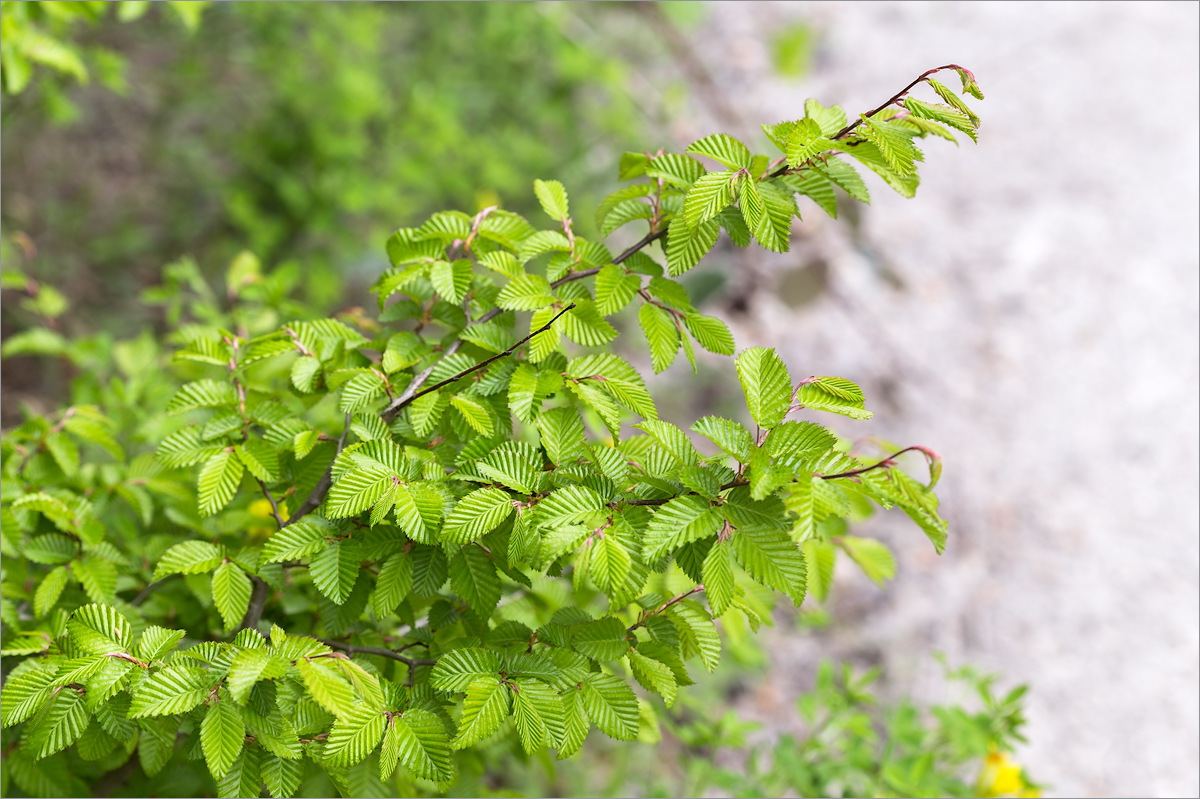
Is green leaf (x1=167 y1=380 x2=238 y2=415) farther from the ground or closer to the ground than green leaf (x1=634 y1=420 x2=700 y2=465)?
farther from the ground

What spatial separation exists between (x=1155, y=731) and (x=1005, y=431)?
118cm

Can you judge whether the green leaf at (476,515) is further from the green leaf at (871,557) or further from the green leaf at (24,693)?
the green leaf at (871,557)

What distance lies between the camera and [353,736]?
0.83 m

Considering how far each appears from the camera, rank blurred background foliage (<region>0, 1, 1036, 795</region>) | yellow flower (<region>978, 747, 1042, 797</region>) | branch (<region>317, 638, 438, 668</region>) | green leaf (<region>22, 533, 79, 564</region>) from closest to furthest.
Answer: branch (<region>317, 638, 438, 668</region>)
green leaf (<region>22, 533, 79, 564</region>)
yellow flower (<region>978, 747, 1042, 797</region>)
blurred background foliage (<region>0, 1, 1036, 795</region>)

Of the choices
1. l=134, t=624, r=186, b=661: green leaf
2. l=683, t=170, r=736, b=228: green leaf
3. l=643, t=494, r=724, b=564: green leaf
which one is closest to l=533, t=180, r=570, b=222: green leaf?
l=683, t=170, r=736, b=228: green leaf

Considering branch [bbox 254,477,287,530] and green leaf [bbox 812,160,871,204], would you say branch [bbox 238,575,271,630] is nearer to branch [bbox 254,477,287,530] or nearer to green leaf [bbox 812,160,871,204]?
branch [bbox 254,477,287,530]

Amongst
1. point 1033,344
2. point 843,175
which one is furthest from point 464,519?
point 1033,344

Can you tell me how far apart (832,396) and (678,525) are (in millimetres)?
224

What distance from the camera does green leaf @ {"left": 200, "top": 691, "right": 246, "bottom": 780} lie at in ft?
2.72

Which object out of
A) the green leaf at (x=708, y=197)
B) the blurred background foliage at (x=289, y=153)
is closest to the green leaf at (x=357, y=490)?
the green leaf at (x=708, y=197)

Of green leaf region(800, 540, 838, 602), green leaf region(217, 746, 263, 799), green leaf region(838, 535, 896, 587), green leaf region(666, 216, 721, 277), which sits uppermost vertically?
green leaf region(666, 216, 721, 277)

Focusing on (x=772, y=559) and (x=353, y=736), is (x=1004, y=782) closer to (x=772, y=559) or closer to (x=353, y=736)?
(x=772, y=559)

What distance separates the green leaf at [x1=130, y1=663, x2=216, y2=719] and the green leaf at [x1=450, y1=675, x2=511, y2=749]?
10.4 inches

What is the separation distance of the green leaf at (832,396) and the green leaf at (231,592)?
69 centimetres
